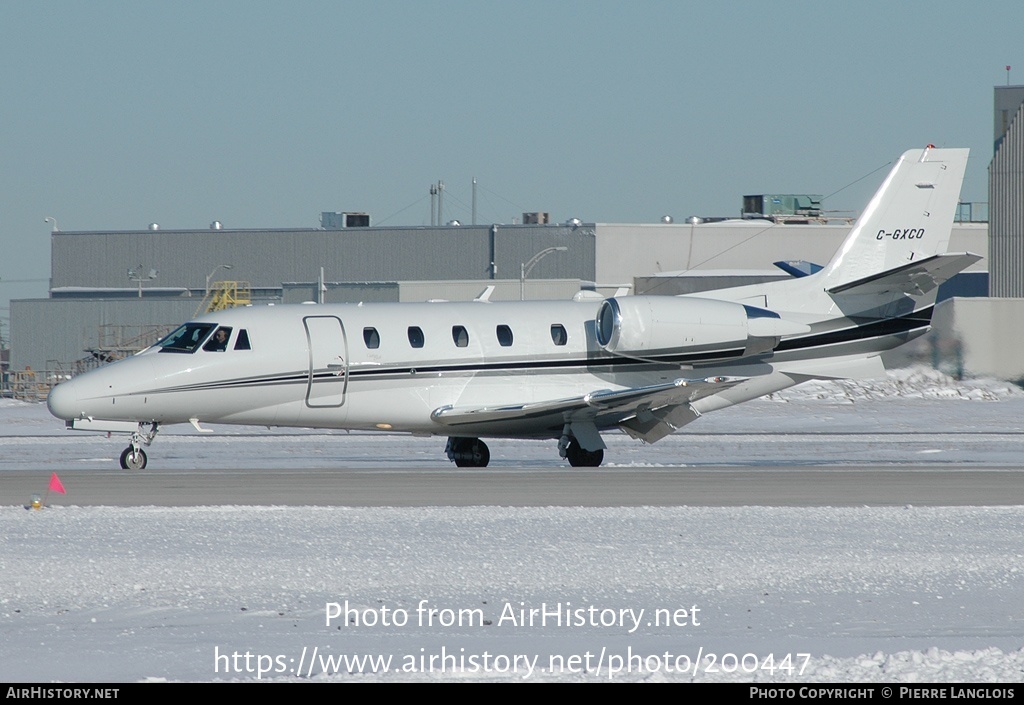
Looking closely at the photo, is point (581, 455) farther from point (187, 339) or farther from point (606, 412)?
point (187, 339)

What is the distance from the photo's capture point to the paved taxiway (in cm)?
1788

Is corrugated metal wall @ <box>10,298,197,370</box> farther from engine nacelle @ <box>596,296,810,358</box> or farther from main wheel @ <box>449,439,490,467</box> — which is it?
engine nacelle @ <box>596,296,810,358</box>

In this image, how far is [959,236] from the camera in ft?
276

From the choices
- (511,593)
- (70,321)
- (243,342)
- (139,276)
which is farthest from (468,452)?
(139,276)

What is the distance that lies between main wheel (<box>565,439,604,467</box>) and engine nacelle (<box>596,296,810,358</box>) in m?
1.87

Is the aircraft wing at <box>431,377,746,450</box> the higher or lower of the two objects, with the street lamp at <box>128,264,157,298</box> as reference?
lower

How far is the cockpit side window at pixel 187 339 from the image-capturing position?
78.7 feet

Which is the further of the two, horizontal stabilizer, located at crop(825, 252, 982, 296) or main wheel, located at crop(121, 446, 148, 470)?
horizontal stabilizer, located at crop(825, 252, 982, 296)

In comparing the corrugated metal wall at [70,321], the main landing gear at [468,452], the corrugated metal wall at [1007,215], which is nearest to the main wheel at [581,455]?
the main landing gear at [468,452]

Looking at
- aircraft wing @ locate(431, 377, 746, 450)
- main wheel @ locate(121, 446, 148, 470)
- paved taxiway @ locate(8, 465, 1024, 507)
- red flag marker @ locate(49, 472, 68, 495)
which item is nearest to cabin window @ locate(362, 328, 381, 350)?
aircraft wing @ locate(431, 377, 746, 450)

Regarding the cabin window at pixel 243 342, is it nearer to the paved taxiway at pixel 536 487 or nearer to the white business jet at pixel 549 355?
the white business jet at pixel 549 355

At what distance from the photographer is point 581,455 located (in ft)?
82.2

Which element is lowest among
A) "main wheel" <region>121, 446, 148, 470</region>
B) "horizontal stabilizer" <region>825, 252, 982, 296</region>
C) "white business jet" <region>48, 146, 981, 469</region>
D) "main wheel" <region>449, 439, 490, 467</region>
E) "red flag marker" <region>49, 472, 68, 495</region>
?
"main wheel" <region>449, 439, 490, 467</region>

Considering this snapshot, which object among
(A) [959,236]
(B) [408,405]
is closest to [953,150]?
(B) [408,405]
